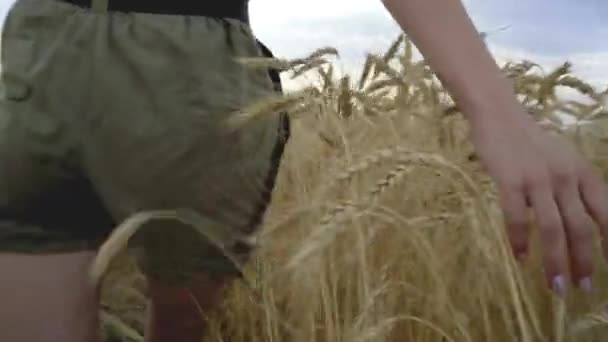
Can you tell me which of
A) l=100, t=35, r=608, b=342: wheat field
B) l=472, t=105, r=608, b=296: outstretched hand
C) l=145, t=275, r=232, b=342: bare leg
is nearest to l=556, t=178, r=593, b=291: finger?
l=472, t=105, r=608, b=296: outstretched hand

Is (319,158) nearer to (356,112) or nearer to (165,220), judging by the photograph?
(356,112)

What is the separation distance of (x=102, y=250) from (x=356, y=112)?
0.71 m

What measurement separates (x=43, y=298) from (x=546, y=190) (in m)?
0.57

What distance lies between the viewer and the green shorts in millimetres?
1207

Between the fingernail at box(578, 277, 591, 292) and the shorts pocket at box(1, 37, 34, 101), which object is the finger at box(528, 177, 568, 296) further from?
the shorts pocket at box(1, 37, 34, 101)

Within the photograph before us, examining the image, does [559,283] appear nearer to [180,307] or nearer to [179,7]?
[179,7]

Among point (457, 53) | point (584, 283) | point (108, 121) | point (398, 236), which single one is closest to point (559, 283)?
point (584, 283)

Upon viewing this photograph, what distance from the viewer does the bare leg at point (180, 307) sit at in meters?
1.43

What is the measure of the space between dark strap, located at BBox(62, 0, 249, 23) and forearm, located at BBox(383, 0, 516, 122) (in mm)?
387

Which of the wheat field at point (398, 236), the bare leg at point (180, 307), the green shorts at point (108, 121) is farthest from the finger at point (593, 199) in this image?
the bare leg at point (180, 307)

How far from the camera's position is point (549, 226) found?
81 cm

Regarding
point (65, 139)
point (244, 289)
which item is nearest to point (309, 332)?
point (65, 139)

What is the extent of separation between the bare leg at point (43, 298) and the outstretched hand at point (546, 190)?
0.50 meters

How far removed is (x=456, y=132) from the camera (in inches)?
63.9
